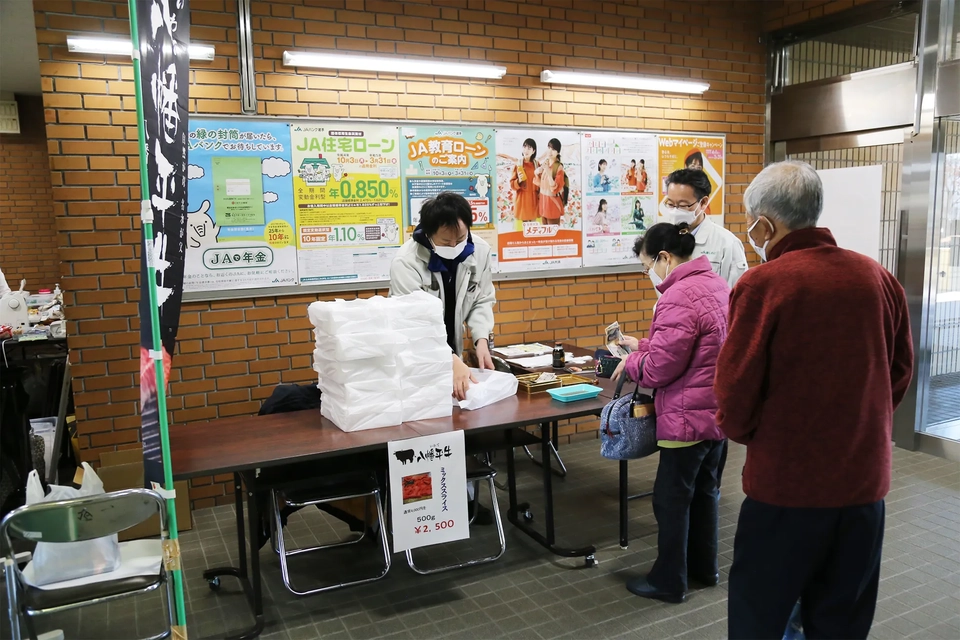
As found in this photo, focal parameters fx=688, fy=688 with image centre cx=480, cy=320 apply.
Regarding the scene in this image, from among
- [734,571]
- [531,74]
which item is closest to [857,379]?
[734,571]

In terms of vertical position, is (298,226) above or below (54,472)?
above

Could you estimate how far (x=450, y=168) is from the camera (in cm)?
475

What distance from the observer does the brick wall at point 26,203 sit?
9.23 metres

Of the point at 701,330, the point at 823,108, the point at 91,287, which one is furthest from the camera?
the point at 823,108

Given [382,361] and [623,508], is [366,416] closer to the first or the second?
[382,361]

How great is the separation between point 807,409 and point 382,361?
178 cm

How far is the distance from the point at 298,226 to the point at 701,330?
8.69ft

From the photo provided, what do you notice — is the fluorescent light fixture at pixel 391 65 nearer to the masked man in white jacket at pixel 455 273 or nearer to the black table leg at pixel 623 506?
the masked man in white jacket at pixel 455 273

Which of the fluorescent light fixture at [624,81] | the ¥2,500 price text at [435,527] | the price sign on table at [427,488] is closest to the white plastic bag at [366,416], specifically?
the price sign on table at [427,488]

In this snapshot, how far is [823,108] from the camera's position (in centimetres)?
553

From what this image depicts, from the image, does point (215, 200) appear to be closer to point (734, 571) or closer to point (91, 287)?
point (91, 287)

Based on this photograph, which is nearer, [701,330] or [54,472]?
[701,330]

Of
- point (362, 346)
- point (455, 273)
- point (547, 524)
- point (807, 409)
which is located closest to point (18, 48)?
point (455, 273)

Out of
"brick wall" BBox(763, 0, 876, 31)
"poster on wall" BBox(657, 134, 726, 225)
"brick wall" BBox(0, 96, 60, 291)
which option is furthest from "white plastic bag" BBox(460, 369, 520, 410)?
"brick wall" BBox(0, 96, 60, 291)
